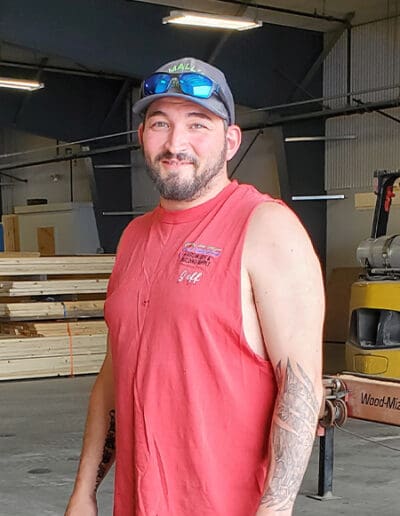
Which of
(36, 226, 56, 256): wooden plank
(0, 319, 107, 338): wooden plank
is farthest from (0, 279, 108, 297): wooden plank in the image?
(36, 226, 56, 256): wooden plank

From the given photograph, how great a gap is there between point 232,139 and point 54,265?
420 inches

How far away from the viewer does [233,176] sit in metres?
19.3

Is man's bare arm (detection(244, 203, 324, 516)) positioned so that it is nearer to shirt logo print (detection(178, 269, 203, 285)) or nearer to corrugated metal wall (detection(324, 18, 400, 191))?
shirt logo print (detection(178, 269, 203, 285))

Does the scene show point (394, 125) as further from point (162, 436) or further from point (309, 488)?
point (162, 436)

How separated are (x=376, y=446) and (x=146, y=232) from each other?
5.99m

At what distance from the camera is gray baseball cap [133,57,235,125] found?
2.07 m

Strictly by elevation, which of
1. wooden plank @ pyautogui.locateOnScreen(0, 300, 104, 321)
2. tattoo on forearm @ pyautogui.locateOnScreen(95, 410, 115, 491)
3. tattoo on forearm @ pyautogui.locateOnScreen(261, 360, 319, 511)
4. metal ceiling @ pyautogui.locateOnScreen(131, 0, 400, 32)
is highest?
metal ceiling @ pyautogui.locateOnScreen(131, 0, 400, 32)

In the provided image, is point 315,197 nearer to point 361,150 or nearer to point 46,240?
point 361,150

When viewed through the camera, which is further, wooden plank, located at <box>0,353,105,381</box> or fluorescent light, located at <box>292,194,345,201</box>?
fluorescent light, located at <box>292,194,345,201</box>

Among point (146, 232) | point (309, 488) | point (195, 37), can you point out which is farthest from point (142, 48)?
point (146, 232)

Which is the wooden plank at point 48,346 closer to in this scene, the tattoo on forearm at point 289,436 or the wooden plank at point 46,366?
the wooden plank at point 46,366

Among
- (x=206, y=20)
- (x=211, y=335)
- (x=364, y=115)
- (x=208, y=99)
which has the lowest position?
(x=211, y=335)

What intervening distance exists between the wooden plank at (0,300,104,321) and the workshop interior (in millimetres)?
21

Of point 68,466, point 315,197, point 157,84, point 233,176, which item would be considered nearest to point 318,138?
point 315,197
